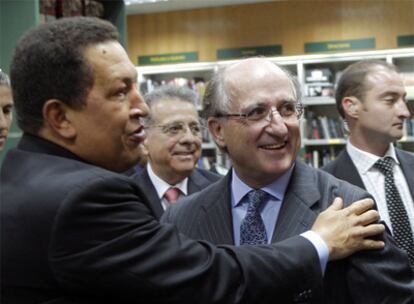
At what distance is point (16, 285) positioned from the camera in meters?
1.33

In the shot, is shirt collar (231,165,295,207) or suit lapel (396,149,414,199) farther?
suit lapel (396,149,414,199)

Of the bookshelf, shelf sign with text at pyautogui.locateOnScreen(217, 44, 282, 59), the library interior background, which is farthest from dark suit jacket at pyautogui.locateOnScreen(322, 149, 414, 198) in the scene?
shelf sign with text at pyautogui.locateOnScreen(217, 44, 282, 59)

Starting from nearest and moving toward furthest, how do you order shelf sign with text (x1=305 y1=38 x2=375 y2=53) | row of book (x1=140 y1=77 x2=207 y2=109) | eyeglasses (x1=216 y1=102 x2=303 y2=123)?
eyeglasses (x1=216 y1=102 x2=303 y2=123), row of book (x1=140 y1=77 x2=207 y2=109), shelf sign with text (x1=305 y1=38 x2=375 y2=53)

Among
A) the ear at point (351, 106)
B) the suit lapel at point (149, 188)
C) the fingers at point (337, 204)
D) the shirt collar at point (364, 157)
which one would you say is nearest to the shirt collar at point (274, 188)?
the fingers at point (337, 204)

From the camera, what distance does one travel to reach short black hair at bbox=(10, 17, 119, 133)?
139 centimetres

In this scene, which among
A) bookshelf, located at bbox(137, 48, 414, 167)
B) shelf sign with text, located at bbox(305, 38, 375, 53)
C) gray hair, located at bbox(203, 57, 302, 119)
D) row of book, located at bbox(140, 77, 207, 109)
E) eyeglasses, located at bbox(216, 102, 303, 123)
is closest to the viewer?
eyeglasses, located at bbox(216, 102, 303, 123)

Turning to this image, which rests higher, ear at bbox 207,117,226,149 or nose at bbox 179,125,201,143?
ear at bbox 207,117,226,149

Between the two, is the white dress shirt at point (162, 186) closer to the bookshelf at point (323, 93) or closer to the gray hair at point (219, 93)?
the gray hair at point (219, 93)

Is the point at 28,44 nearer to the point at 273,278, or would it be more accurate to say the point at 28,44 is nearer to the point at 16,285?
the point at 16,285

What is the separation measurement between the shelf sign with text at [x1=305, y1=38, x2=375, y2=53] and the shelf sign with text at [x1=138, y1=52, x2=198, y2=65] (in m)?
1.88

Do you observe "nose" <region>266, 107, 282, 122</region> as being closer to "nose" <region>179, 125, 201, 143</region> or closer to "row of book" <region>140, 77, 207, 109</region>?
"nose" <region>179, 125, 201, 143</region>

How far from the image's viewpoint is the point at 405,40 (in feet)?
28.9

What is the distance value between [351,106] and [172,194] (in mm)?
1131

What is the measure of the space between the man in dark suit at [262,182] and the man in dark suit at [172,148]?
1.29 meters
